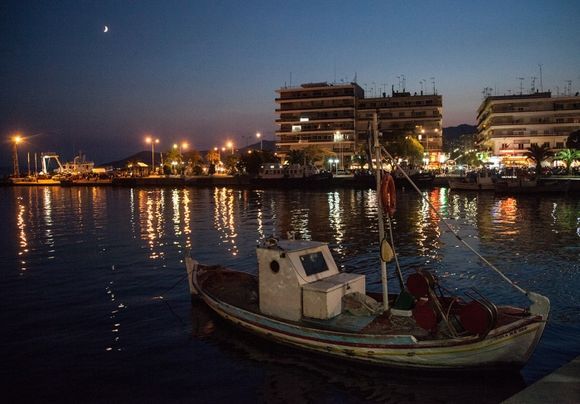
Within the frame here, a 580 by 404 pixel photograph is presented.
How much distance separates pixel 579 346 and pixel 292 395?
7.40 m

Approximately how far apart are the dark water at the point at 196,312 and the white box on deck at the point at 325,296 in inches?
44.8

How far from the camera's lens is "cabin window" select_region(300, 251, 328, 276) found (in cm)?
1164

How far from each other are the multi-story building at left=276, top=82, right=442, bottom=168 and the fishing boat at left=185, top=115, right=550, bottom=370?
10777 cm

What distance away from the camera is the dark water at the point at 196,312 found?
10.1m

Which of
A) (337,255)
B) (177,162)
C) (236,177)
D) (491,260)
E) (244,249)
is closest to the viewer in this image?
(491,260)

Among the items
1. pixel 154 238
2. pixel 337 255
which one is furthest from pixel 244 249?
pixel 154 238

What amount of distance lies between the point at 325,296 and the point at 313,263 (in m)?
1.21

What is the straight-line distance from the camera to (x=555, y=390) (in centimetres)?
736

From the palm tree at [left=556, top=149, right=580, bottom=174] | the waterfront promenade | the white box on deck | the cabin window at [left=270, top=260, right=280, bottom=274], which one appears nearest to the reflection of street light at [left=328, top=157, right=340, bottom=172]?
the waterfront promenade

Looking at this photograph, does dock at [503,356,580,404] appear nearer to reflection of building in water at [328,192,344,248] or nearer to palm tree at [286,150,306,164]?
reflection of building in water at [328,192,344,248]

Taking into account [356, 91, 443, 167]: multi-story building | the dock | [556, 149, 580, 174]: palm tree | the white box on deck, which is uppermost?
[356, 91, 443, 167]: multi-story building

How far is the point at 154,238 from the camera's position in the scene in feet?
105

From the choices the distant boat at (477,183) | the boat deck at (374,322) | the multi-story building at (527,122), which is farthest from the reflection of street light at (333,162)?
the boat deck at (374,322)

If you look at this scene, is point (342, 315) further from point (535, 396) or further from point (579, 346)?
point (579, 346)
